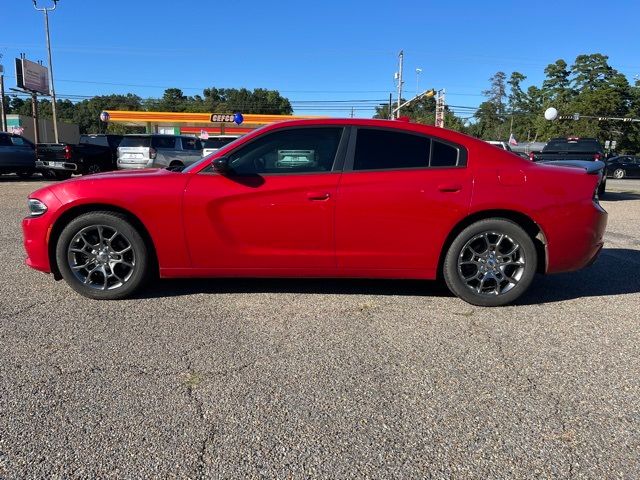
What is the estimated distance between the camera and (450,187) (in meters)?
4.21

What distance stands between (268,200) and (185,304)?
1150mm

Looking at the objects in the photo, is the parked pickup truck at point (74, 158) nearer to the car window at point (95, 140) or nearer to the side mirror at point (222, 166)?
the car window at point (95, 140)

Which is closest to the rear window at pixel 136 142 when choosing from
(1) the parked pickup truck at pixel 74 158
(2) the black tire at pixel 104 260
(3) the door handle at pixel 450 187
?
(1) the parked pickup truck at pixel 74 158

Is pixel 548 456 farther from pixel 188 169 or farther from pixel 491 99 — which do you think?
pixel 491 99

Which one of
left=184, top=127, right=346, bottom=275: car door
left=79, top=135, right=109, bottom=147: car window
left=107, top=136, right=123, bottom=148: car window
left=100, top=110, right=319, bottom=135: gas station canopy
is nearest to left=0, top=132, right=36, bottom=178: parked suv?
left=79, top=135, right=109, bottom=147: car window

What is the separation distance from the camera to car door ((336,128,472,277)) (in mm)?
4184

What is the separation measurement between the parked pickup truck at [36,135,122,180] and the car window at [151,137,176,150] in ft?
8.45

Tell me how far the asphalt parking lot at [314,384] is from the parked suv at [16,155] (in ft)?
44.6

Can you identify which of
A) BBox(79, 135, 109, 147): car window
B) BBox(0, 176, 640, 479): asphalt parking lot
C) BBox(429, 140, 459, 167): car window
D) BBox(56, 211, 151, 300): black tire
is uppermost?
BBox(79, 135, 109, 147): car window

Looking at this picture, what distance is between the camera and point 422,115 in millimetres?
105688

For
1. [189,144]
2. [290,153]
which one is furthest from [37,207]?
[189,144]

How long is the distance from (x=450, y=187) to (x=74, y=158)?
15465 millimetres

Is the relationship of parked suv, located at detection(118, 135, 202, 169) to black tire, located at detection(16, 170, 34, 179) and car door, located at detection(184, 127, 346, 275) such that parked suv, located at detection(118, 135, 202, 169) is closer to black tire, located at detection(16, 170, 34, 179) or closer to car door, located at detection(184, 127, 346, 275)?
black tire, located at detection(16, 170, 34, 179)

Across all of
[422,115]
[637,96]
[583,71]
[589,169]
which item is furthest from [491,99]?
[589,169]
